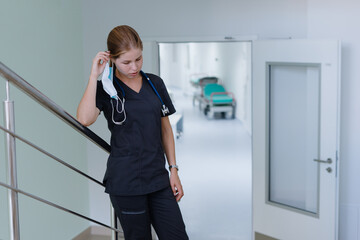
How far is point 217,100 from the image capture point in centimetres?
1209

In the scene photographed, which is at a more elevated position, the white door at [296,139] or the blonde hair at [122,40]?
the blonde hair at [122,40]

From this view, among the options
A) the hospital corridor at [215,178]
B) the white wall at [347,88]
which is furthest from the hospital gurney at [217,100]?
the white wall at [347,88]

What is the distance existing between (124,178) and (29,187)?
7.35 feet

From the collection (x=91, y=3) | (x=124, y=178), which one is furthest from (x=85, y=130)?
(x=91, y=3)

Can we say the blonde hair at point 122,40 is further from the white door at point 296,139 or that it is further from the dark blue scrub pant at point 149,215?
the white door at point 296,139

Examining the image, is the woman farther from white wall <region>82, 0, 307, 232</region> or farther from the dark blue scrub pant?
white wall <region>82, 0, 307, 232</region>

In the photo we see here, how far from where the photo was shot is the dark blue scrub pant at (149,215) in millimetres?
2125

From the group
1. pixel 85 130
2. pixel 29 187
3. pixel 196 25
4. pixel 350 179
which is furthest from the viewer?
pixel 196 25

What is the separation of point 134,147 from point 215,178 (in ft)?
18.0

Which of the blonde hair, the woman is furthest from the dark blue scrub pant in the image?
the blonde hair

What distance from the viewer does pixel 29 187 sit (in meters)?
4.16

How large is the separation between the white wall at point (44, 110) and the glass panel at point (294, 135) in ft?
5.71

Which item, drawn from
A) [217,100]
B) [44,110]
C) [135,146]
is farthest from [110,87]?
[217,100]

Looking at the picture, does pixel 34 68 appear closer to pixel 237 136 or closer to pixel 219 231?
pixel 219 231
